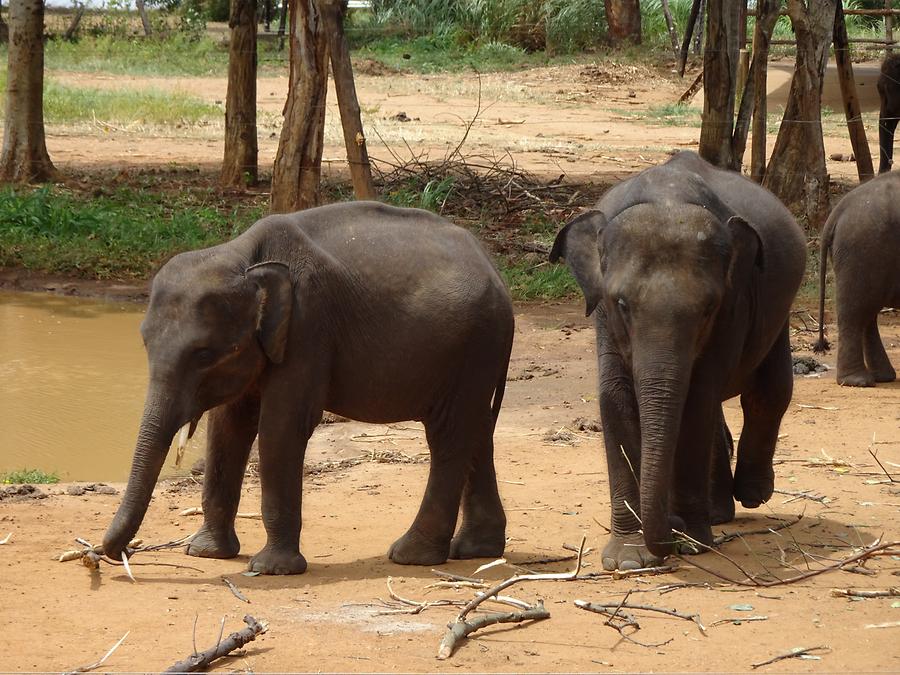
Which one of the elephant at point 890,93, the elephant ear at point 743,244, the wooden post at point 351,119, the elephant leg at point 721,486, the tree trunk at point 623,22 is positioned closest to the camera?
the elephant ear at point 743,244

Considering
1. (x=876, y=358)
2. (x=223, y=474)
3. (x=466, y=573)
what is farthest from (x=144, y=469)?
(x=876, y=358)

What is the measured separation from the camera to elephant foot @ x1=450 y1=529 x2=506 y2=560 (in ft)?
17.7

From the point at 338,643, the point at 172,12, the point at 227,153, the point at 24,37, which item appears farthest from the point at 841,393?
the point at 172,12

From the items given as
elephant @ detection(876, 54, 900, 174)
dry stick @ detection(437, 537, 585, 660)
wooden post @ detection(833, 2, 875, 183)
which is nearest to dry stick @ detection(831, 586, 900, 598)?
dry stick @ detection(437, 537, 585, 660)

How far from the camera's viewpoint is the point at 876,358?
875 centimetres

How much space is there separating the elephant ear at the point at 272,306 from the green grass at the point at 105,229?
629 centimetres

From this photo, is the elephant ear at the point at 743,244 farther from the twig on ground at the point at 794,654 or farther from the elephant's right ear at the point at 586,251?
the twig on ground at the point at 794,654

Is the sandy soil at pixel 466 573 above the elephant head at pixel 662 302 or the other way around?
the other way around

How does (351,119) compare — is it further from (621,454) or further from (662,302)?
(662,302)

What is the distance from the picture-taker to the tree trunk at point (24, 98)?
47.7 ft

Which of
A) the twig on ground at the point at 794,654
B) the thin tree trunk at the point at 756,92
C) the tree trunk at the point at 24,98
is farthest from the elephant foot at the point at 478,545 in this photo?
the tree trunk at the point at 24,98

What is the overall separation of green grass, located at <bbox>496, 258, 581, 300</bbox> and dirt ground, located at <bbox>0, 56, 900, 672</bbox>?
0.82 m

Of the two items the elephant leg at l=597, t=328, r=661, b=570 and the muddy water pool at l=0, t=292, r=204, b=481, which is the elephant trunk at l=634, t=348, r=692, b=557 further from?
the muddy water pool at l=0, t=292, r=204, b=481

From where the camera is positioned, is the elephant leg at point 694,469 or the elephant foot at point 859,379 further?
the elephant foot at point 859,379
